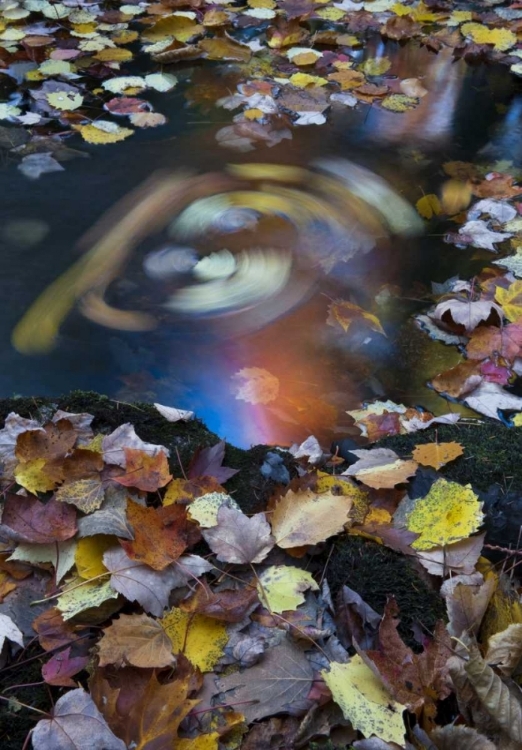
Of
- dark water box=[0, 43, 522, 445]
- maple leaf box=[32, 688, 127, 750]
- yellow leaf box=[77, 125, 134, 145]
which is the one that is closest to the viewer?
maple leaf box=[32, 688, 127, 750]

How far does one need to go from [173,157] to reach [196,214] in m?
0.37

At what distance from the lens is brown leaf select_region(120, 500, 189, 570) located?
1114 mm

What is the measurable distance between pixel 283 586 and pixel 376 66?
8.93 feet

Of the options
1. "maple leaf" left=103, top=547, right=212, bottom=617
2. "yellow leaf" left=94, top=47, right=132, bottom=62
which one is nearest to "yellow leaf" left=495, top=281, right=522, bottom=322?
"maple leaf" left=103, top=547, right=212, bottom=617

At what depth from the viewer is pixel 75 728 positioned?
909 millimetres

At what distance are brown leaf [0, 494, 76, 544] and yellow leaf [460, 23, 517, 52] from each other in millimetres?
3141

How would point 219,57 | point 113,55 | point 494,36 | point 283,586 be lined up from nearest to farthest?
1. point 283,586
2. point 113,55
3. point 219,57
4. point 494,36

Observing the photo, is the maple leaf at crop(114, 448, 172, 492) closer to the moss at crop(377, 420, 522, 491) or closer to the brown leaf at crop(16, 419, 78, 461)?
the brown leaf at crop(16, 419, 78, 461)

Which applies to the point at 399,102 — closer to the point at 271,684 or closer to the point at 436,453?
the point at 436,453

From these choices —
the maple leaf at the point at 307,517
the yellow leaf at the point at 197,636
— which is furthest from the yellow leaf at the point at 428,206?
the yellow leaf at the point at 197,636

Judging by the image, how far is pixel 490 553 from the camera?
3.94 ft

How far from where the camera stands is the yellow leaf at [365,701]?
3.01 ft

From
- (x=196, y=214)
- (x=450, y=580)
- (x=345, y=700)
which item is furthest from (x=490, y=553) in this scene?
(x=196, y=214)

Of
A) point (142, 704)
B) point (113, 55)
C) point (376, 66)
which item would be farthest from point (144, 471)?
point (376, 66)
